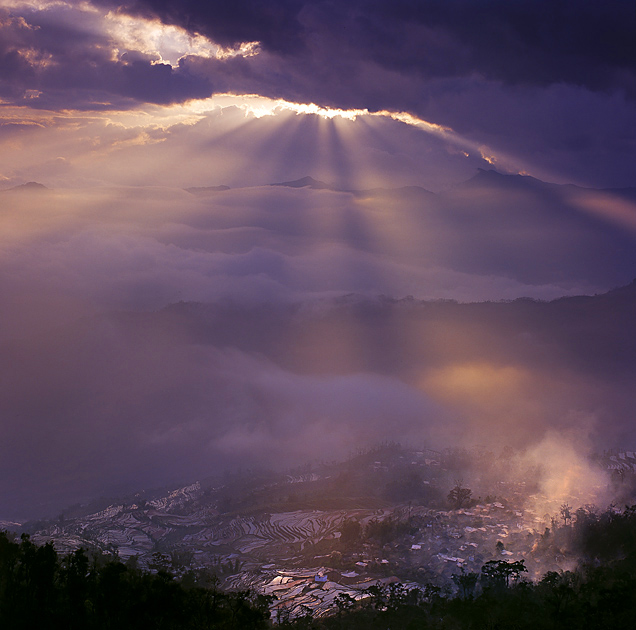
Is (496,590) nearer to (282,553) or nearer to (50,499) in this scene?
(282,553)

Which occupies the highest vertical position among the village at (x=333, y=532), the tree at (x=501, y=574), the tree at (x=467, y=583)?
the tree at (x=501, y=574)

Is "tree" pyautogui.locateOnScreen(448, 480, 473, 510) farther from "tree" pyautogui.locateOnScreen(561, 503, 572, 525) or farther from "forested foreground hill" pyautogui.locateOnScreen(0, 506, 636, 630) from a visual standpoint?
"forested foreground hill" pyautogui.locateOnScreen(0, 506, 636, 630)

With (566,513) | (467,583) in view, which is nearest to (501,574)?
(467,583)

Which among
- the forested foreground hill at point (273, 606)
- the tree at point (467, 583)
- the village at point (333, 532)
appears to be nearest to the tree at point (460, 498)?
the village at point (333, 532)

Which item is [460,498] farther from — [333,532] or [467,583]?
[467,583]

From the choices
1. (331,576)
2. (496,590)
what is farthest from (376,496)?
(496,590)

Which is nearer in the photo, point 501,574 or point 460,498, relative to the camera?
point 501,574

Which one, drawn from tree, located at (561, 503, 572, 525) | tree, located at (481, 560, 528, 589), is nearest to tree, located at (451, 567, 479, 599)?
tree, located at (481, 560, 528, 589)

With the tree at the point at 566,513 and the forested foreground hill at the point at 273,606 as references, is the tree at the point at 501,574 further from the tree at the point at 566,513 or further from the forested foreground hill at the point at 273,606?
the tree at the point at 566,513
